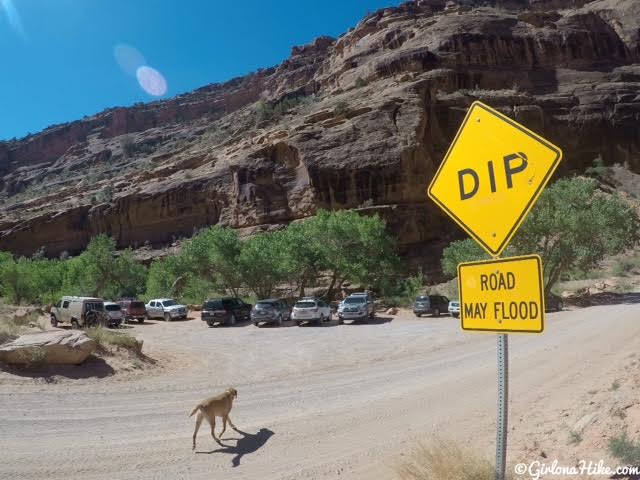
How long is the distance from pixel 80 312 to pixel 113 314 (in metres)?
4.36

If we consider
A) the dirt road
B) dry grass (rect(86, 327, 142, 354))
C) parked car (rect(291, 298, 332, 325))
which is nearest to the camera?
the dirt road

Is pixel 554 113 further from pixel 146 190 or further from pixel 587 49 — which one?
pixel 146 190

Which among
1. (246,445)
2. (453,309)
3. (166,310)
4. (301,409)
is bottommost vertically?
(453,309)

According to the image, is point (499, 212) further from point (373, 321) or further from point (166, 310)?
point (166, 310)

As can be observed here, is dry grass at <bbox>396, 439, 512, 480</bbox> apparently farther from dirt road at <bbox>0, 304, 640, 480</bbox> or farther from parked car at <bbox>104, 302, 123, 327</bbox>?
parked car at <bbox>104, 302, 123, 327</bbox>

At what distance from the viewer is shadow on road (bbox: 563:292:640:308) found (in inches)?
1126

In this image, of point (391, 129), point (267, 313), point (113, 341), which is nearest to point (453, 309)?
point (267, 313)

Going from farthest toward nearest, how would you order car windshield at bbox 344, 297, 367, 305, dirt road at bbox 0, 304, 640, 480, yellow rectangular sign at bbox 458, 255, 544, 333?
car windshield at bbox 344, 297, 367, 305 < dirt road at bbox 0, 304, 640, 480 < yellow rectangular sign at bbox 458, 255, 544, 333

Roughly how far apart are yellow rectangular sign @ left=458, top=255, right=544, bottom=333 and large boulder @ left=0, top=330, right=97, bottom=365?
11.3 m

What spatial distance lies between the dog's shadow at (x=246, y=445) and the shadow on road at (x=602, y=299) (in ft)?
90.5

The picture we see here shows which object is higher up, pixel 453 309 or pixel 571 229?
pixel 571 229

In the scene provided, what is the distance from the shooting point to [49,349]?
11312mm

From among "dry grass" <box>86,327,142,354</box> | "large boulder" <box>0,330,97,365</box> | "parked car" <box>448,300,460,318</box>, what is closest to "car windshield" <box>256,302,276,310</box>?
"parked car" <box>448,300,460,318</box>

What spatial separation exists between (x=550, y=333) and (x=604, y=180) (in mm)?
42659
